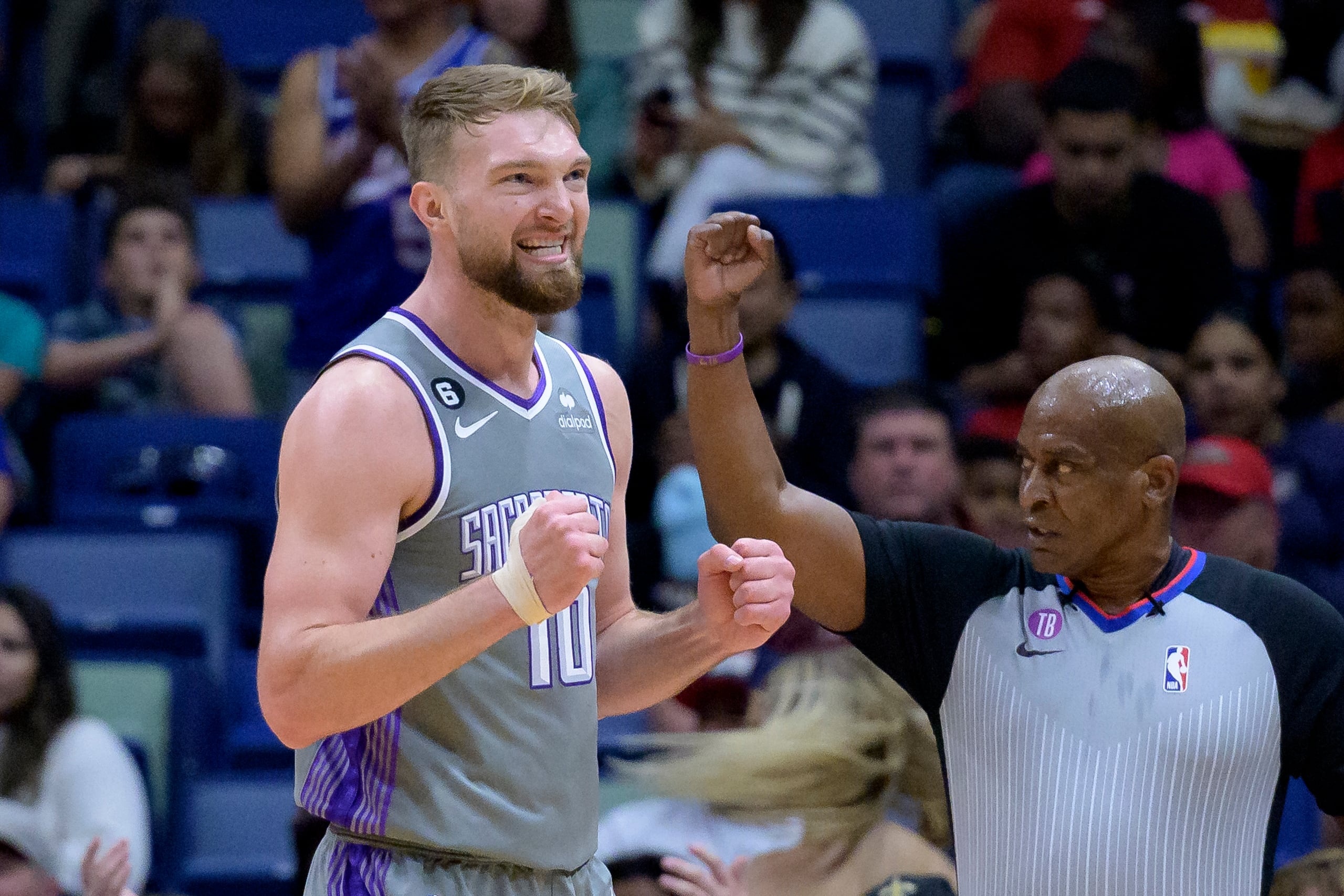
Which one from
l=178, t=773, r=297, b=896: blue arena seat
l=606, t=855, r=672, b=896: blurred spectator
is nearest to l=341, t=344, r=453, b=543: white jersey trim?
l=606, t=855, r=672, b=896: blurred spectator

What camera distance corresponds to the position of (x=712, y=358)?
299 cm

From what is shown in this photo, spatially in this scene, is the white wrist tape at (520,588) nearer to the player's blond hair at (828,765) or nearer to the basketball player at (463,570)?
the basketball player at (463,570)

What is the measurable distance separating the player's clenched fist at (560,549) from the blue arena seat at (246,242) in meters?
4.95

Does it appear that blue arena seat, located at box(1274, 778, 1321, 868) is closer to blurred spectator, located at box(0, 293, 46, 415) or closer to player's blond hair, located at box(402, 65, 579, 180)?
player's blond hair, located at box(402, 65, 579, 180)

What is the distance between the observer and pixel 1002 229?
6.59 metres

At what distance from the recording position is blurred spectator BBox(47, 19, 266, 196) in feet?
22.7

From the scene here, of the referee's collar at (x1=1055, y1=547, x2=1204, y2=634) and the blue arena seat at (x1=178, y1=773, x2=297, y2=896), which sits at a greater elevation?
the referee's collar at (x1=1055, y1=547, x2=1204, y2=634)

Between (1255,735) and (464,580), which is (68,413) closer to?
(464,580)

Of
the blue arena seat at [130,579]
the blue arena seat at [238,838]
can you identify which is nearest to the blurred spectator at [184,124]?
the blue arena seat at [130,579]

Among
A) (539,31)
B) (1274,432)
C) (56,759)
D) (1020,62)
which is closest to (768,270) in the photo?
(539,31)

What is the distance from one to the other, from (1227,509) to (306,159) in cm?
299

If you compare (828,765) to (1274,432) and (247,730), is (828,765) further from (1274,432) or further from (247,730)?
(1274,432)

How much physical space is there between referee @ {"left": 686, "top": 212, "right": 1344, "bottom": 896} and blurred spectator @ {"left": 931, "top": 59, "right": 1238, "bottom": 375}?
3.40 metres

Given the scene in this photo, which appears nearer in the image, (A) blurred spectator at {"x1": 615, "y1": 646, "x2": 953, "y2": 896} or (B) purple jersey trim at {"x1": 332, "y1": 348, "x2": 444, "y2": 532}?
(B) purple jersey trim at {"x1": 332, "y1": 348, "x2": 444, "y2": 532}
